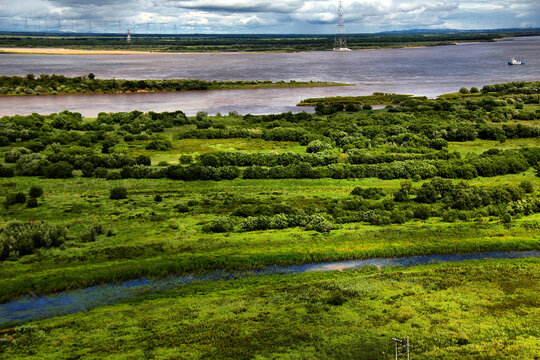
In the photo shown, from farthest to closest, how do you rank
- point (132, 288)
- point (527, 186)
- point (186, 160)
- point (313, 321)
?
point (186, 160) < point (527, 186) < point (132, 288) < point (313, 321)

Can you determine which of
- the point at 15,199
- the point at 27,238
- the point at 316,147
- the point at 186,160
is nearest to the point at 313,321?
the point at 27,238

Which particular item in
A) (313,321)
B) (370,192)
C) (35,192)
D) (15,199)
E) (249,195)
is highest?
(35,192)

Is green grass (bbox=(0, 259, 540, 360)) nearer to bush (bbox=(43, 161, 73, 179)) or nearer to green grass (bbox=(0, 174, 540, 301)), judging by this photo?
green grass (bbox=(0, 174, 540, 301))

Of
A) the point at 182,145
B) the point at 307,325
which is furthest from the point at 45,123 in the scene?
the point at 307,325

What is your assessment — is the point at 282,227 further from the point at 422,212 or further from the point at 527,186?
the point at 527,186

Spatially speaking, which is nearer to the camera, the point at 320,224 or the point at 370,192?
the point at 320,224

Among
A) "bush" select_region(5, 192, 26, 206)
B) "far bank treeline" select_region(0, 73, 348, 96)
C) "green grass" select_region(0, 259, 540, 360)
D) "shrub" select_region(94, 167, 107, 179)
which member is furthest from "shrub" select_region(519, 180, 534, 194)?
"far bank treeline" select_region(0, 73, 348, 96)

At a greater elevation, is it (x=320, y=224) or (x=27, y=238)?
(x=27, y=238)
